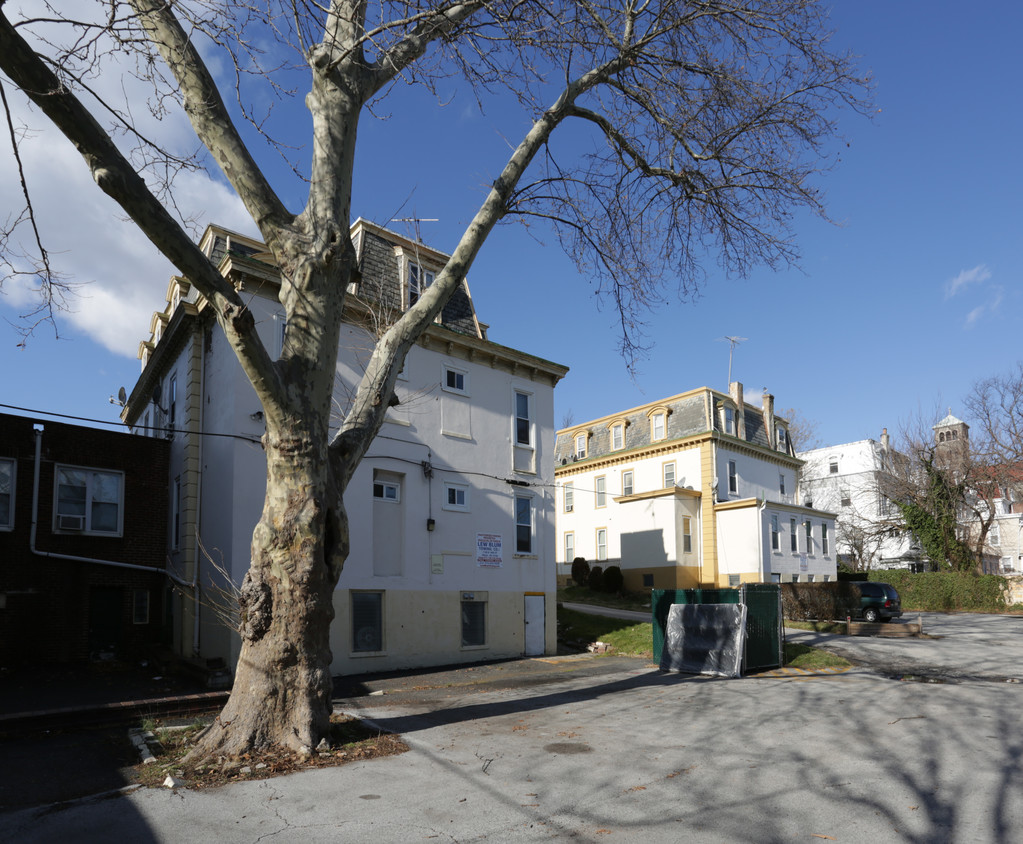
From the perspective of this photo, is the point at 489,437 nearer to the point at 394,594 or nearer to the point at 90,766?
the point at 394,594

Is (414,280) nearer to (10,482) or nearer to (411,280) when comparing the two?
(411,280)

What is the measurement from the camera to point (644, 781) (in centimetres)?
686

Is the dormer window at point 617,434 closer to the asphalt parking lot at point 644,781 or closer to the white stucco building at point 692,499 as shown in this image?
the white stucco building at point 692,499

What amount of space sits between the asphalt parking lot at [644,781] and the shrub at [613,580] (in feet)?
75.0

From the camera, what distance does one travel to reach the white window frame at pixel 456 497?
61.4ft

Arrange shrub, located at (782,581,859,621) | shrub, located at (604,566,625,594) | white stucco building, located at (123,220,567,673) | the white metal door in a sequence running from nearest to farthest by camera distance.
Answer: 1. white stucco building, located at (123,220,567,673)
2. the white metal door
3. shrub, located at (782,581,859,621)
4. shrub, located at (604,566,625,594)

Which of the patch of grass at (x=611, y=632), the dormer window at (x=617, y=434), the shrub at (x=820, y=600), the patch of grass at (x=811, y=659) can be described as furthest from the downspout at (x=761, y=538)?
the patch of grass at (x=811, y=659)

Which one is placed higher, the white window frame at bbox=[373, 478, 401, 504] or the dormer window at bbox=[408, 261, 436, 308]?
the dormer window at bbox=[408, 261, 436, 308]

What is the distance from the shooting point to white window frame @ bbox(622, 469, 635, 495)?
3881 cm

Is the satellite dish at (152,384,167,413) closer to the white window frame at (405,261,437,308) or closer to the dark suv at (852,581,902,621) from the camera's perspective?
the white window frame at (405,261,437,308)

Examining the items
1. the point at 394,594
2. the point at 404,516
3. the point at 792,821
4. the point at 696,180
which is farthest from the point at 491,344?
the point at 792,821

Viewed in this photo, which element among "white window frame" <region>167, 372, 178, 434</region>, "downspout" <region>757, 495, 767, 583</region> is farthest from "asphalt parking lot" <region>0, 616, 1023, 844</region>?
"downspout" <region>757, 495, 767, 583</region>

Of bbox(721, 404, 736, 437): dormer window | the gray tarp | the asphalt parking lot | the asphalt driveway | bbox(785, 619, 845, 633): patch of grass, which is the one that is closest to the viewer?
the asphalt parking lot

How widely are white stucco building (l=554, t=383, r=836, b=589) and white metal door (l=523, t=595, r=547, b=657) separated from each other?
14.6 meters
